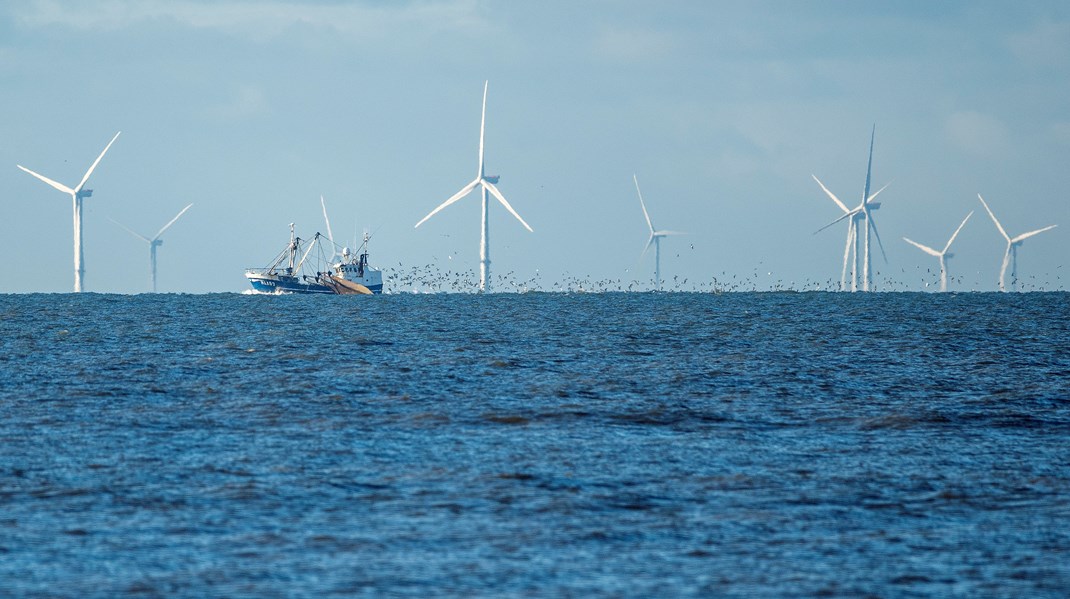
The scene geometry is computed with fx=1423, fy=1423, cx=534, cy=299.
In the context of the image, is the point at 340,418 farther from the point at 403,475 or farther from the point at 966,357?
the point at 966,357

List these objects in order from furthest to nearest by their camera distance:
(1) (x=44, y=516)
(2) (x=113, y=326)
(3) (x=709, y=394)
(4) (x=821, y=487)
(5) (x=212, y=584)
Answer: (2) (x=113, y=326) → (3) (x=709, y=394) → (4) (x=821, y=487) → (1) (x=44, y=516) → (5) (x=212, y=584)

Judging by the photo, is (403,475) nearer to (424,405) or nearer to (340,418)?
(340,418)

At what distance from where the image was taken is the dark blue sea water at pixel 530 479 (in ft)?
63.5

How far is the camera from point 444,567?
19.5 meters

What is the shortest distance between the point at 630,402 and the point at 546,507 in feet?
61.2

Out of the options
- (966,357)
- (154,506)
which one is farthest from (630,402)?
(966,357)

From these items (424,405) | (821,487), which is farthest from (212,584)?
(424,405)

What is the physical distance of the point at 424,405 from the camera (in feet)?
135

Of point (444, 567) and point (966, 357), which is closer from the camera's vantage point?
point (444, 567)

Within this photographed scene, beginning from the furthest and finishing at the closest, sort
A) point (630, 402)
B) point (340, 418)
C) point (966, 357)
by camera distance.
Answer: point (966, 357) < point (630, 402) < point (340, 418)

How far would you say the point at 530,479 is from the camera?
2711cm

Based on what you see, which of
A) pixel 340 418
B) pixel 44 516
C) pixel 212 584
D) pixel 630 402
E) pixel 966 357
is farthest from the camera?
pixel 966 357

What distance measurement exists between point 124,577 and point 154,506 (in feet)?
16.8

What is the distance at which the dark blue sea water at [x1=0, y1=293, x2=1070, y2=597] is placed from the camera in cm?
1936
